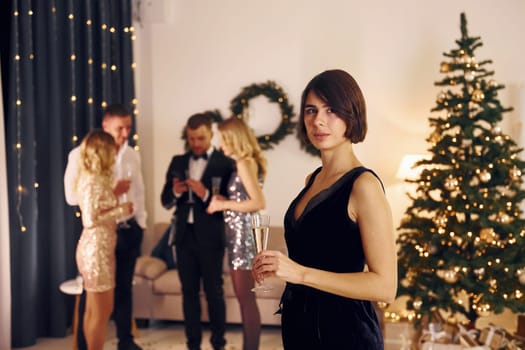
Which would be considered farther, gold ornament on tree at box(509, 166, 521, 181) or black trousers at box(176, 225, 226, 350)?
gold ornament on tree at box(509, 166, 521, 181)

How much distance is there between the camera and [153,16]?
6.23m

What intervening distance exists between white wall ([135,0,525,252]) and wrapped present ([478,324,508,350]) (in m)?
2.02

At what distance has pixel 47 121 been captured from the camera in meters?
4.94

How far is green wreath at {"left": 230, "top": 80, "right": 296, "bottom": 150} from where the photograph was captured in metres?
6.03

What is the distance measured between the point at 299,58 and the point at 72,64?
80.9 inches

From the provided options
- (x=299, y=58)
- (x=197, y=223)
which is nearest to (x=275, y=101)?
(x=299, y=58)

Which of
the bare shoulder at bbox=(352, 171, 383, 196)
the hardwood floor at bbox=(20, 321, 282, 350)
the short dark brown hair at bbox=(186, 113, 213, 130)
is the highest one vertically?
the short dark brown hair at bbox=(186, 113, 213, 130)

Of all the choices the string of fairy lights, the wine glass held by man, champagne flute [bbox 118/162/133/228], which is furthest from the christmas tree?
the wine glass held by man

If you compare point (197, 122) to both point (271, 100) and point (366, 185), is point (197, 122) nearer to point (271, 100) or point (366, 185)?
point (271, 100)

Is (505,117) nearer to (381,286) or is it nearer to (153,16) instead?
(153,16)

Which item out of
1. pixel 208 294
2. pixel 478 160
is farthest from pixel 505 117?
pixel 208 294

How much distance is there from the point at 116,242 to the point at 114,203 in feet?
1.61

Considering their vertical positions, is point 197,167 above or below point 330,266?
above

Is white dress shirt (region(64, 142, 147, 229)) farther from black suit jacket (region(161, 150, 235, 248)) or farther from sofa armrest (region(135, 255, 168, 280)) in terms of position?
sofa armrest (region(135, 255, 168, 280))
